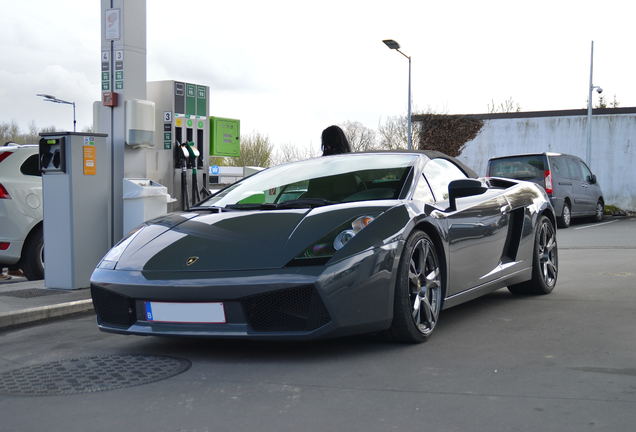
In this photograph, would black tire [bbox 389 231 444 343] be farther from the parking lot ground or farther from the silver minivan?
the silver minivan

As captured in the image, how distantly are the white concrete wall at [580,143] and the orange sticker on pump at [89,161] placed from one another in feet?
71.4

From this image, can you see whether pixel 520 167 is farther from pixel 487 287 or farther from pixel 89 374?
pixel 89 374

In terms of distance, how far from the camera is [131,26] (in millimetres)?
8367

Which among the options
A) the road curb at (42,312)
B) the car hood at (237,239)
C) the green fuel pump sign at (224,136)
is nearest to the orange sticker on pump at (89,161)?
the road curb at (42,312)

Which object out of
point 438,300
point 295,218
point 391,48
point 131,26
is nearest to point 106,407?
point 295,218

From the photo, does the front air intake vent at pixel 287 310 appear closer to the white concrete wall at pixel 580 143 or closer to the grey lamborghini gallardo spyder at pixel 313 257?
the grey lamborghini gallardo spyder at pixel 313 257

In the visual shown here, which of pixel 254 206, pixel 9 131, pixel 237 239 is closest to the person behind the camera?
pixel 237 239

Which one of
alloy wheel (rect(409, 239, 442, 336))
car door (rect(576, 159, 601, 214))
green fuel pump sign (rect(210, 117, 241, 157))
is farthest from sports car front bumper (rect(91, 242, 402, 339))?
car door (rect(576, 159, 601, 214))

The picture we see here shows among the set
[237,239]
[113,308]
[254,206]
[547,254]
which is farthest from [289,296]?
[547,254]

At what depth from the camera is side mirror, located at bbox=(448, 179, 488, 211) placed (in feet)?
17.5

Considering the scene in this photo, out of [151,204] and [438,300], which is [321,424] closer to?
[438,300]

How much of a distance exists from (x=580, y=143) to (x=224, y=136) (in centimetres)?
1708

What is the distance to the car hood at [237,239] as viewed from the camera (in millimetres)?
4422

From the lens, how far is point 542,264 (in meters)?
6.95
